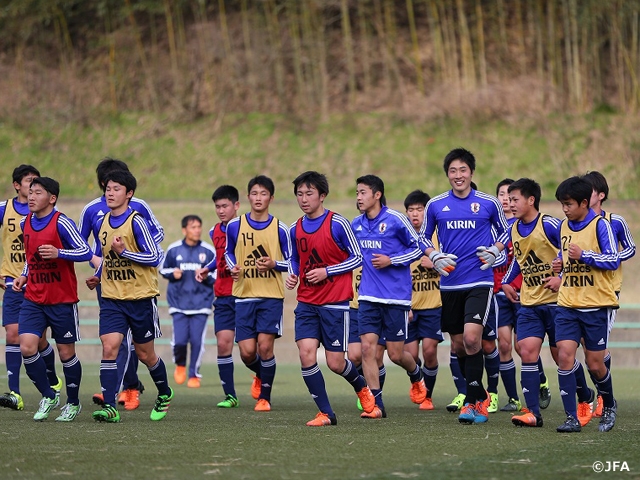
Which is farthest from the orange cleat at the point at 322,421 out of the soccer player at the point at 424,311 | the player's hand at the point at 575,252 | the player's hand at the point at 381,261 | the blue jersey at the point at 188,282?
the blue jersey at the point at 188,282

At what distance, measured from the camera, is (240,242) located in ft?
36.4

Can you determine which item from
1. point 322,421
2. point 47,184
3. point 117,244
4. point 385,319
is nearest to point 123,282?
point 117,244

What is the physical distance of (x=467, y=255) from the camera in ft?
32.2

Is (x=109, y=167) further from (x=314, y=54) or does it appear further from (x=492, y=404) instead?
(x=314, y=54)

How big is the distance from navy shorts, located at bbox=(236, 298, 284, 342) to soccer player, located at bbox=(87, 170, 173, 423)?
1542mm

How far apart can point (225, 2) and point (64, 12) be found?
4909mm

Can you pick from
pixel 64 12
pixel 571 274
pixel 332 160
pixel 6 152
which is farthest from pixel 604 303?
pixel 64 12

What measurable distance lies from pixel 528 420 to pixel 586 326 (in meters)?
0.91

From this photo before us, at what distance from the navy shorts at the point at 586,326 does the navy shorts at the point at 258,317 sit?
3231 millimetres

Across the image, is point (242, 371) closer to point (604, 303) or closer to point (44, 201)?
point (44, 201)

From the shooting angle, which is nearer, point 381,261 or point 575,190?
point 575,190

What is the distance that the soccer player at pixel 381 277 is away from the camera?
1018cm

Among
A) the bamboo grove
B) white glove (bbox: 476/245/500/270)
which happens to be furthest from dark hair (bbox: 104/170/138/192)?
the bamboo grove

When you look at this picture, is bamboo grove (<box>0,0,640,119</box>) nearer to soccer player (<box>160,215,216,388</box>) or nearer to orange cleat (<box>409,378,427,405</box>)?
soccer player (<box>160,215,216,388</box>)
